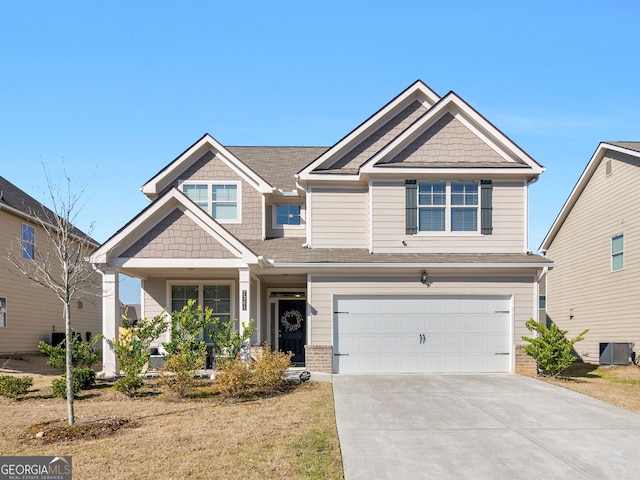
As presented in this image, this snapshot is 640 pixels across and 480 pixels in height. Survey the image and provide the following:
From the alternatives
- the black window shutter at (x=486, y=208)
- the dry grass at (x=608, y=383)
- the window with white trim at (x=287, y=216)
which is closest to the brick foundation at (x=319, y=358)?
the window with white trim at (x=287, y=216)

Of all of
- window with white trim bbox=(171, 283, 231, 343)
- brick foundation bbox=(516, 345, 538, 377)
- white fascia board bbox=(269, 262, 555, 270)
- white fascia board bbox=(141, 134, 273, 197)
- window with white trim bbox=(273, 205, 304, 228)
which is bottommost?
brick foundation bbox=(516, 345, 538, 377)

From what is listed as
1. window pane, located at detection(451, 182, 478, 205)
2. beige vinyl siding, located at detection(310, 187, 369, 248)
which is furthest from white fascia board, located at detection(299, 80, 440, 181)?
window pane, located at detection(451, 182, 478, 205)

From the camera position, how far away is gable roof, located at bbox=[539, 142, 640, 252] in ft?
67.5

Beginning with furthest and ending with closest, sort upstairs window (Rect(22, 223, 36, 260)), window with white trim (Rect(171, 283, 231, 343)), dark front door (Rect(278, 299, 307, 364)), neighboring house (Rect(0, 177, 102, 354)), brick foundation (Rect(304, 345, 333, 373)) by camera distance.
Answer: upstairs window (Rect(22, 223, 36, 260)), neighboring house (Rect(0, 177, 102, 354)), dark front door (Rect(278, 299, 307, 364)), window with white trim (Rect(171, 283, 231, 343)), brick foundation (Rect(304, 345, 333, 373))

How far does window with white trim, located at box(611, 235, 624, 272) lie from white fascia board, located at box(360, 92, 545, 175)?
6.63 m

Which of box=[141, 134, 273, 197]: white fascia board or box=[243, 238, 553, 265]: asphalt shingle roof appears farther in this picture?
box=[141, 134, 273, 197]: white fascia board

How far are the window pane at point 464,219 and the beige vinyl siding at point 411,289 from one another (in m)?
1.45

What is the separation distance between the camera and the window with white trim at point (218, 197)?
742 inches

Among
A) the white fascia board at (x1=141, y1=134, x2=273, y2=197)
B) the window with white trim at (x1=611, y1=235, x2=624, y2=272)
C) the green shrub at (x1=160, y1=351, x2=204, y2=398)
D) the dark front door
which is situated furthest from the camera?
the window with white trim at (x1=611, y1=235, x2=624, y2=272)

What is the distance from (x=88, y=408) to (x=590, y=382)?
41.5 ft

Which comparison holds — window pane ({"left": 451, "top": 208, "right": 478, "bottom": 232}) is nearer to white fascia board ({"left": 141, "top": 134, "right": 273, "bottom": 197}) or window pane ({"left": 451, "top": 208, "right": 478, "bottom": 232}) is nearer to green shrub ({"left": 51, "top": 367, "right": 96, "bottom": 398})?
white fascia board ({"left": 141, "top": 134, "right": 273, "bottom": 197})

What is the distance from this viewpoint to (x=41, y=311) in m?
24.5

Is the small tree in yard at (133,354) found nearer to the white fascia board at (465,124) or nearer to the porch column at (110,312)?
the porch column at (110,312)

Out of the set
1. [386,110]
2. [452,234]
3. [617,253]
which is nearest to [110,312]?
[452,234]
